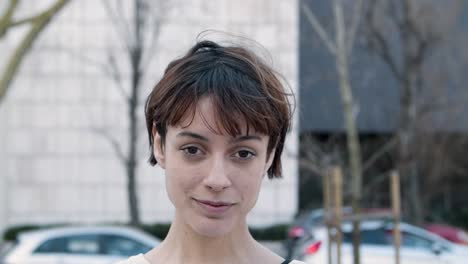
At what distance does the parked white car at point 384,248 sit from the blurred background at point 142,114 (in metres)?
3.12

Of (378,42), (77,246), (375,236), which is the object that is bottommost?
(77,246)

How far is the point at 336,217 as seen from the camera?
908 centimetres

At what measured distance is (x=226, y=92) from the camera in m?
2.07

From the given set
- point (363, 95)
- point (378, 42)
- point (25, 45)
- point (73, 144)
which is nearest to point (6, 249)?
point (25, 45)

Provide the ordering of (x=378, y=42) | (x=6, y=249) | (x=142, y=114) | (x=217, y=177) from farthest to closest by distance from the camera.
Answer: (x=142, y=114)
(x=378, y=42)
(x=6, y=249)
(x=217, y=177)

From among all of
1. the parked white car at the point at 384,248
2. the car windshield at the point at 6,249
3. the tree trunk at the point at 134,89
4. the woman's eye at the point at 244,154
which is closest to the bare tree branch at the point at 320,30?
the parked white car at the point at 384,248

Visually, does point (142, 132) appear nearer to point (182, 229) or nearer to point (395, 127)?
point (395, 127)

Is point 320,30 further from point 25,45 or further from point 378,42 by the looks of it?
point 378,42

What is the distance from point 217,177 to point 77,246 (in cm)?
1135

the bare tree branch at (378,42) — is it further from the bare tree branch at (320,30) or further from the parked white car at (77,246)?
the parked white car at (77,246)

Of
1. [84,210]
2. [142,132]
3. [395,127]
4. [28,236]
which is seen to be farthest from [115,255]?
[84,210]

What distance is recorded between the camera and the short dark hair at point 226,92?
2.07m

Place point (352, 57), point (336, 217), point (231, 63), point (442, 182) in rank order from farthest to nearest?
point (442, 182)
point (352, 57)
point (336, 217)
point (231, 63)

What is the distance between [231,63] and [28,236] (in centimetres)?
1145
